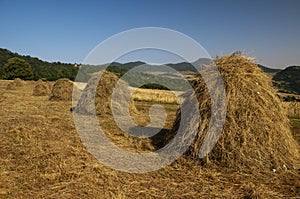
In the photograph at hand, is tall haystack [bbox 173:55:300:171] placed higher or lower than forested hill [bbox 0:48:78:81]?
lower

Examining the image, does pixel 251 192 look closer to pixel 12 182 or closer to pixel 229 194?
pixel 229 194

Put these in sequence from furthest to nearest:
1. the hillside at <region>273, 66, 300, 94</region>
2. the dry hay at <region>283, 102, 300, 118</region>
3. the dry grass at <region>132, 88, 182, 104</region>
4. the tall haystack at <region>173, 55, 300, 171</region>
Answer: the hillside at <region>273, 66, 300, 94</region> < the dry grass at <region>132, 88, 182, 104</region> < the dry hay at <region>283, 102, 300, 118</region> < the tall haystack at <region>173, 55, 300, 171</region>

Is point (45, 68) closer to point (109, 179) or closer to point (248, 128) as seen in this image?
point (109, 179)

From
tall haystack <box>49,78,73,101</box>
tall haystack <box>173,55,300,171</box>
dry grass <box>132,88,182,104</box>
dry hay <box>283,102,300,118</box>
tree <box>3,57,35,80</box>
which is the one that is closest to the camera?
tall haystack <box>173,55,300,171</box>

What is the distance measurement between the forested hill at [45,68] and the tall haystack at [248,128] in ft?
174

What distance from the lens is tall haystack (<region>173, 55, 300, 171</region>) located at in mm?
6125

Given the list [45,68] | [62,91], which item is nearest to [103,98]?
[62,91]

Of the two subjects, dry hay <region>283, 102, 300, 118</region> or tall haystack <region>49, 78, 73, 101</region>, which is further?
dry hay <region>283, 102, 300, 118</region>

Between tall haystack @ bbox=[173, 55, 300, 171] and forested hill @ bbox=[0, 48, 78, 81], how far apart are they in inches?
2091

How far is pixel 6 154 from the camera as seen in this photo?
6.59 metres

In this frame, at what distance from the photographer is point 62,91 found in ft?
64.5

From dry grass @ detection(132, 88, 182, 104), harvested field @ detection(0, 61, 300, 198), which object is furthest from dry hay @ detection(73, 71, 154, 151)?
dry grass @ detection(132, 88, 182, 104)

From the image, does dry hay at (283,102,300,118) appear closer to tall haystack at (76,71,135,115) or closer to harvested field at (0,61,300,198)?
tall haystack at (76,71,135,115)

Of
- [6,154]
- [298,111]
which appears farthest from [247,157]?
[298,111]
